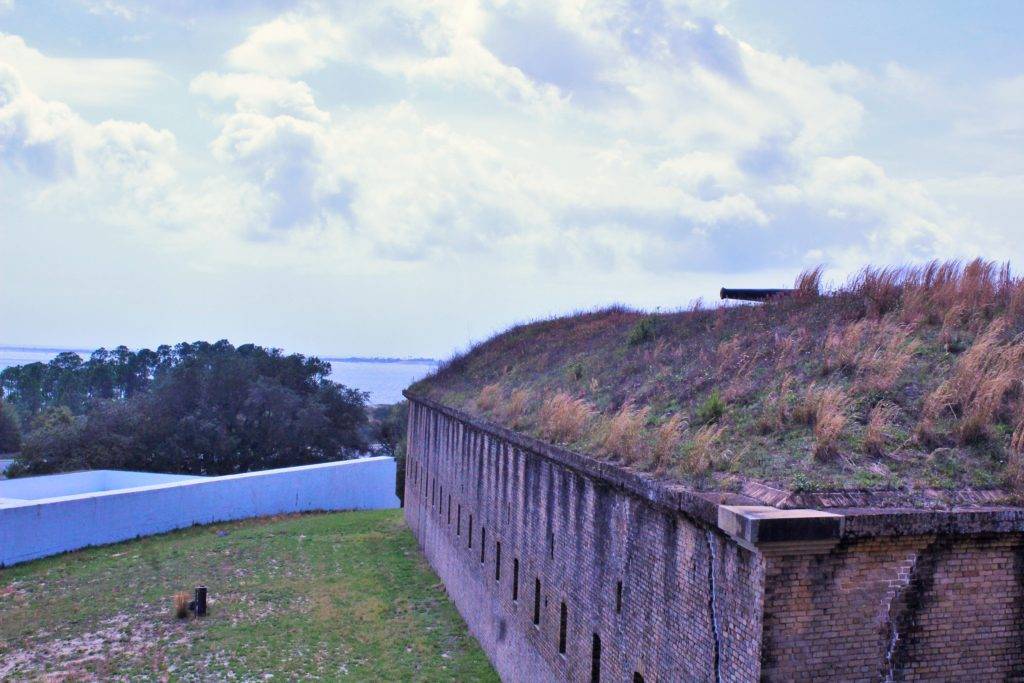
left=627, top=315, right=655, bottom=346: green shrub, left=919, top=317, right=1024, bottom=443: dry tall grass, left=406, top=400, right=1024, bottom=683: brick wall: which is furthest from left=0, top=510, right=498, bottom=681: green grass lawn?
left=919, top=317, right=1024, bottom=443: dry tall grass

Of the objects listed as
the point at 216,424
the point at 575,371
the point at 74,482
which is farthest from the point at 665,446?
the point at 216,424

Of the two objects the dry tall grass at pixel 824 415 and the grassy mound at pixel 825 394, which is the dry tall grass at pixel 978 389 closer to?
the grassy mound at pixel 825 394

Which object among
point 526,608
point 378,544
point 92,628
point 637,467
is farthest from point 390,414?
point 637,467

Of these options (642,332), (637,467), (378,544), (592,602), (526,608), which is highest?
(642,332)

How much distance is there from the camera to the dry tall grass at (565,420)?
10547mm

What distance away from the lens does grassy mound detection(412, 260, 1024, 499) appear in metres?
7.07

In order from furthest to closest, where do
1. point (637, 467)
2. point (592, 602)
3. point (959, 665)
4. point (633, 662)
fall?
1. point (592, 602)
2. point (637, 467)
3. point (633, 662)
4. point (959, 665)

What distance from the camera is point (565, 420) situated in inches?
424

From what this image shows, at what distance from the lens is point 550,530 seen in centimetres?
1057

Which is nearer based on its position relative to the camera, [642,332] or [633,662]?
[633,662]

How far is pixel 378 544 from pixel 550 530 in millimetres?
14035

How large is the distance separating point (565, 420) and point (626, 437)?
183cm

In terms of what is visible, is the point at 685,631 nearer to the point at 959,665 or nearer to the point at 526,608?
the point at 959,665

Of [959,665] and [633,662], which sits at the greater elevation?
[959,665]
